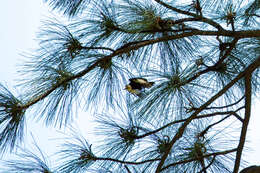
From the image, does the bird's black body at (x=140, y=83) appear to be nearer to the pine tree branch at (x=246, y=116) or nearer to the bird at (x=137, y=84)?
the bird at (x=137, y=84)

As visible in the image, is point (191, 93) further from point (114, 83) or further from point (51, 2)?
point (51, 2)

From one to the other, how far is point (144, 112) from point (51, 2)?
43 centimetres

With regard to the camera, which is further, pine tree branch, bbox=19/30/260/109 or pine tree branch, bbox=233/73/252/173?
pine tree branch, bbox=233/73/252/173

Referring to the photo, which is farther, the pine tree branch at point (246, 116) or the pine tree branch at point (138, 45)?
the pine tree branch at point (246, 116)

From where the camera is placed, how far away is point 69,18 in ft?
→ 4.59

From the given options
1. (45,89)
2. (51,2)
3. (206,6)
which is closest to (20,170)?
(45,89)

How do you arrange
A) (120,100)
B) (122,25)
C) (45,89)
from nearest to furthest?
(45,89) → (122,25) → (120,100)

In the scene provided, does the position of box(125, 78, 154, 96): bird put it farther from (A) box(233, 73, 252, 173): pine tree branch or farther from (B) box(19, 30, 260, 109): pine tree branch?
(A) box(233, 73, 252, 173): pine tree branch

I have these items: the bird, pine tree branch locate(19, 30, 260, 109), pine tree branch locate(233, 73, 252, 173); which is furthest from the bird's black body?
pine tree branch locate(233, 73, 252, 173)

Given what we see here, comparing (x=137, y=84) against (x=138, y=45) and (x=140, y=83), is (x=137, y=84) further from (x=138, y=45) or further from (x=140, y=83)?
(x=138, y=45)

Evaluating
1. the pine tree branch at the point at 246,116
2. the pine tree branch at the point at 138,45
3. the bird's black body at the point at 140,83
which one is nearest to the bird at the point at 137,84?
the bird's black body at the point at 140,83

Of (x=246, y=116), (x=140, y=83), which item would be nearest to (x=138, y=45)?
(x=140, y=83)

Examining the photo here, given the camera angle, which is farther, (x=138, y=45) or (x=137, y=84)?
(x=137, y=84)

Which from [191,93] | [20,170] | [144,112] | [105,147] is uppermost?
[191,93]
